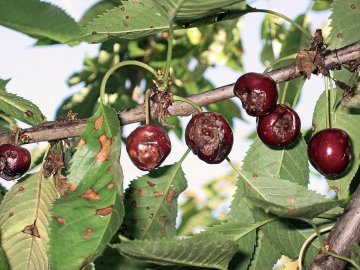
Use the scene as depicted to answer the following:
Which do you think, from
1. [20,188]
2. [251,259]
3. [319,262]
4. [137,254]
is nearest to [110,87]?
[20,188]

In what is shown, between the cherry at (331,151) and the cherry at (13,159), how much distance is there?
1.01 meters

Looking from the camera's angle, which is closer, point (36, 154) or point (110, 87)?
point (36, 154)

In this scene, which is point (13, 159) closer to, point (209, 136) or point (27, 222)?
point (27, 222)

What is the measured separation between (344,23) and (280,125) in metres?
0.46

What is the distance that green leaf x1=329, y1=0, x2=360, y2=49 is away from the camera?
2.48 m

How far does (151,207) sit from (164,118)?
373mm

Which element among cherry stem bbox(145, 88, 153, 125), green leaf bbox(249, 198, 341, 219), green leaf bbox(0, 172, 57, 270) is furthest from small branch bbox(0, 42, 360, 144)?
green leaf bbox(249, 198, 341, 219)

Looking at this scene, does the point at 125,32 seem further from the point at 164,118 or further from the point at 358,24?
the point at 358,24

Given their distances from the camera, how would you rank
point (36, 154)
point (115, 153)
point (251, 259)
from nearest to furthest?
point (115, 153)
point (251, 259)
point (36, 154)

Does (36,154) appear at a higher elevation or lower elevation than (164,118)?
lower

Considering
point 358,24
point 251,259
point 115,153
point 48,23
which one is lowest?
point 251,259

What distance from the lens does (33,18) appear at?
2.21 m

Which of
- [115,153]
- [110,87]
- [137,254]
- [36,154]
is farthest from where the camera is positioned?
[110,87]

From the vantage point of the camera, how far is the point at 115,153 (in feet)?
6.57
